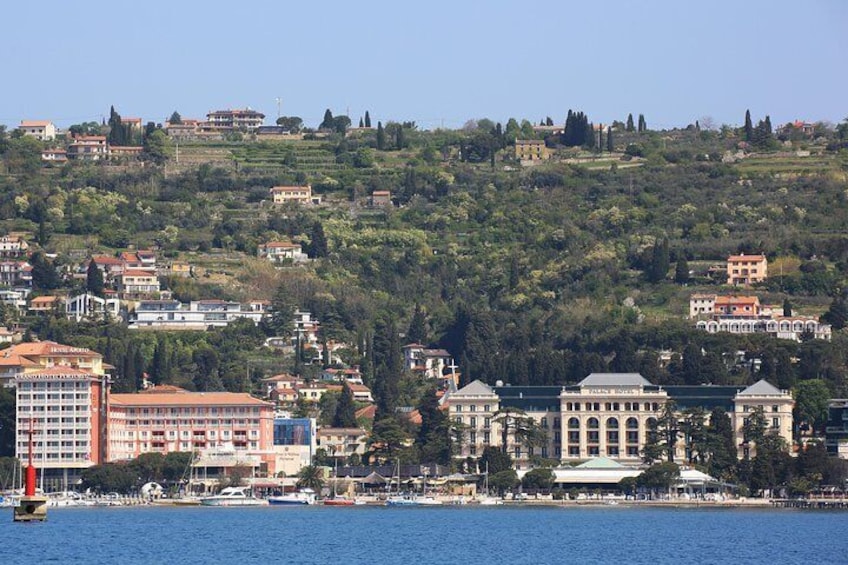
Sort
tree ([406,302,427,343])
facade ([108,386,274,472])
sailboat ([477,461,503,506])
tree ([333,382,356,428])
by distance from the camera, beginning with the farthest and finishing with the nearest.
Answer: tree ([406,302,427,343]) → tree ([333,382,356,428]) → facade ([108,386,274,472]) → sailboat ([477,461,503,506])

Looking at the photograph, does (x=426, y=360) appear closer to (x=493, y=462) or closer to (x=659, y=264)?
(x=659, y=264)

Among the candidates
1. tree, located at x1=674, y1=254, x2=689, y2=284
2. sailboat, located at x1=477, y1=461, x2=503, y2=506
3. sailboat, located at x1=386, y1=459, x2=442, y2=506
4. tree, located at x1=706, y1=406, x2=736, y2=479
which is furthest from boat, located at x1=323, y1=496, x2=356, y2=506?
tree, located at x1=674, y1=254, x2=689, y2=284

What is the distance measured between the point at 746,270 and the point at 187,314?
131 ft

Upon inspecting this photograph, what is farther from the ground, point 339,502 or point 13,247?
point 13,247

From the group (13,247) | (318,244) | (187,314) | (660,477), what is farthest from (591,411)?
(13,247)

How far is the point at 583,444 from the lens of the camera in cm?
15550

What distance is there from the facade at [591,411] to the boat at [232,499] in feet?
48.1

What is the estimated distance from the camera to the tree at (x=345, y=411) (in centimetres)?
15900

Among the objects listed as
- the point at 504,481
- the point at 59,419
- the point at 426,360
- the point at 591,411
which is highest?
the point at 426,360

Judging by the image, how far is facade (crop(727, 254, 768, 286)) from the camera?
7244 inches

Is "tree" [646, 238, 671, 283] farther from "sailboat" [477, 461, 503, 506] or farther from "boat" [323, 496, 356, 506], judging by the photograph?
"boat" [323, 496, 356, 506]

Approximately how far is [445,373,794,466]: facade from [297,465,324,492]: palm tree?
9204 millimetres

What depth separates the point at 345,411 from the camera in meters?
160

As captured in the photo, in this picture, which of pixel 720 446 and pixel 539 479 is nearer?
pixel 539 479
